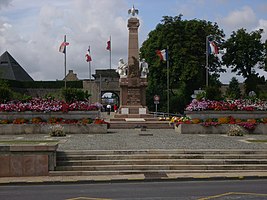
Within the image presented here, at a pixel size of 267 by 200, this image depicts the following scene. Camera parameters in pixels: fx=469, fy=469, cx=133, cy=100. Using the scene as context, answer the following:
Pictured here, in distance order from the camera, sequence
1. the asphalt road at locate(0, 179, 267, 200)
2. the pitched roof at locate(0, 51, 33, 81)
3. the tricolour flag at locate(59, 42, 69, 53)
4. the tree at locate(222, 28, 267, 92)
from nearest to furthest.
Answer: the asphalt road at locate(0, 179, 267, 200) → the tricolour flag at locate(59, 42, 69, 53) → the tree at locate(222, 28, 267, 92) → the pitched roof at locate(0, 51, 33, 81)

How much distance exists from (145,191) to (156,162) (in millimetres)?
4350

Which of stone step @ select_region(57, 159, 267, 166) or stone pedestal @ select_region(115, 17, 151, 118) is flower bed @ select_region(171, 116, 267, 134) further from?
stone pedestal @ select_region(115, 17, 151, 118)

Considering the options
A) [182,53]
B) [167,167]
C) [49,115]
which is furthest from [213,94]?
[182,53]

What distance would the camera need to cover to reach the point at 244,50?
68.1 m

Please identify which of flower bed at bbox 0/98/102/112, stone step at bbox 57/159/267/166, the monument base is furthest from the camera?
the monument base

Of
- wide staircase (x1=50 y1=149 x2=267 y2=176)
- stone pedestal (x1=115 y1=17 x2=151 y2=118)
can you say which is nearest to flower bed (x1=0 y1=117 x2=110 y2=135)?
wide staircase (x1=50 y1=149 x2=267 y2=176)

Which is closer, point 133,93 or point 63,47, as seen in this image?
point 133,93

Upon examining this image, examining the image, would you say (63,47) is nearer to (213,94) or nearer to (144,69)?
(144,69)

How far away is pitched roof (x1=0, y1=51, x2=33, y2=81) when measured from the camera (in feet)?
308

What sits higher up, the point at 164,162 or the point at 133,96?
the point at 133,96

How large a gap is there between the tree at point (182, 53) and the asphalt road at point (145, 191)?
45142 mm

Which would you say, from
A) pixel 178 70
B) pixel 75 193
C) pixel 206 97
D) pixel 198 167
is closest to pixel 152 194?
pixel 75 193

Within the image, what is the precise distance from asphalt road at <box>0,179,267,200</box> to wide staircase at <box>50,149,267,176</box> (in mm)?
1660

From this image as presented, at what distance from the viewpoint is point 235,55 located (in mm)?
68250
